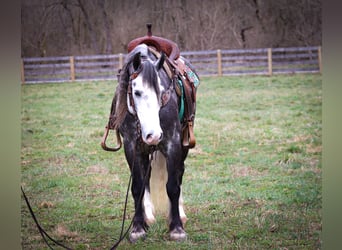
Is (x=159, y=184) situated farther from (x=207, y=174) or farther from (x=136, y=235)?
(x=207, y=174)

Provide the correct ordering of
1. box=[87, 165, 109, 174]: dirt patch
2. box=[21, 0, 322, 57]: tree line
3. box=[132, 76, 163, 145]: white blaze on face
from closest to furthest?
box=[132, 76, 163, 145]: white blaze on face
box=[21, 0, 322, 57]: tree line
box=[87, 165, 109, 174]: dirt patch

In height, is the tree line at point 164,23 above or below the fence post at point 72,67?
above

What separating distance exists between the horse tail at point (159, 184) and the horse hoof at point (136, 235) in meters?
0.29

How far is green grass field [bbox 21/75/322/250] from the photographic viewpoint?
4098 millimetres

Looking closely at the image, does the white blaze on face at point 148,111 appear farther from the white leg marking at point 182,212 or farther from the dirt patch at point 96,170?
the dirt patch at point 96,170

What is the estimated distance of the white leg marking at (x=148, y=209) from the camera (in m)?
4.27

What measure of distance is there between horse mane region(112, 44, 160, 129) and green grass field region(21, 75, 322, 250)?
68cm

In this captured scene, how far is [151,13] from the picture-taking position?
4.25 m

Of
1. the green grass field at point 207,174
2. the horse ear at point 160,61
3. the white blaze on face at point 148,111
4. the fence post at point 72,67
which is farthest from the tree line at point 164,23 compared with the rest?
the white blaze on face at point 148,111

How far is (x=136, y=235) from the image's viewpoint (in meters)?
4.09

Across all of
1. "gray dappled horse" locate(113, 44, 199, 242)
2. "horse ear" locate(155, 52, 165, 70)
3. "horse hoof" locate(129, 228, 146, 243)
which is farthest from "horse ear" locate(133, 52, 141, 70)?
"horse hoof" locate(129, 228, 146, 243)

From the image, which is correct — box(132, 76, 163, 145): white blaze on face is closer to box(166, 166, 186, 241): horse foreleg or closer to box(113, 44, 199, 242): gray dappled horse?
box(113, 44, 199, 242): gray dappled horse

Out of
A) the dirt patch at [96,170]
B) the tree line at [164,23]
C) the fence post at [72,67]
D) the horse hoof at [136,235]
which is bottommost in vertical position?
the horse hoof at [136,235]

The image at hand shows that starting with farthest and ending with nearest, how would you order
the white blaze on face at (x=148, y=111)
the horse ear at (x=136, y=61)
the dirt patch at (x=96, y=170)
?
the dirt patch at (x=96, y=170), the horse ear at (x=136, y=61), the white blaze on face at (x=148, y=111)
